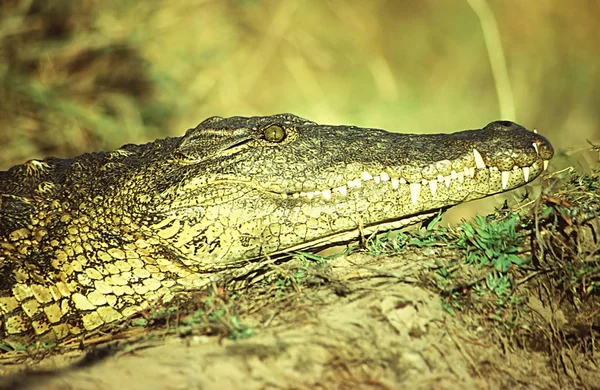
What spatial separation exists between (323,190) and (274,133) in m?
0.42

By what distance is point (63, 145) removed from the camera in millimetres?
5789

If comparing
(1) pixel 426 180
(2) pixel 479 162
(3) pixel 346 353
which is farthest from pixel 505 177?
(3) pixel 346 353

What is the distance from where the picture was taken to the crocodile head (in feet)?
9.55

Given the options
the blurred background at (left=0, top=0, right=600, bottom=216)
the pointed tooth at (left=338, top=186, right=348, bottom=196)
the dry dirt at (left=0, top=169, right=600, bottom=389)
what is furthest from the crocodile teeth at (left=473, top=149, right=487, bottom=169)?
the blurred background at (left=0, top=0, right=600, bottom=216)

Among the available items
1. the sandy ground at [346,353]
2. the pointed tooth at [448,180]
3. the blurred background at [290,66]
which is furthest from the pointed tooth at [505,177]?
the blurred background at [290,66]

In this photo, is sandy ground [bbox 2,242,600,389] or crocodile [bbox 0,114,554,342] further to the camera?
crocodile [bbox 0,114,554,342]

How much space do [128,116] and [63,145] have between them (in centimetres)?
71

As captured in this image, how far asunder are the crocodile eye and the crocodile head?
0.10m

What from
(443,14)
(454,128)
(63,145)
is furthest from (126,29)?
(443,14)

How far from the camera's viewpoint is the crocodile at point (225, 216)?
2.91 metres

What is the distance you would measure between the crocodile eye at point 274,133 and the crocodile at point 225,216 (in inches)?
2.1

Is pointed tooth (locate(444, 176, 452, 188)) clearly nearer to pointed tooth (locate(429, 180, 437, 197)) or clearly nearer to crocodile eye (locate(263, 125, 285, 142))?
pointed tooth (locate(429, 180, 437, 197))

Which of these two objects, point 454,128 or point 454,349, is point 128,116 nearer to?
point 454,128

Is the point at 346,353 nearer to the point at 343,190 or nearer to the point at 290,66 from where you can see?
the point at 343,190
